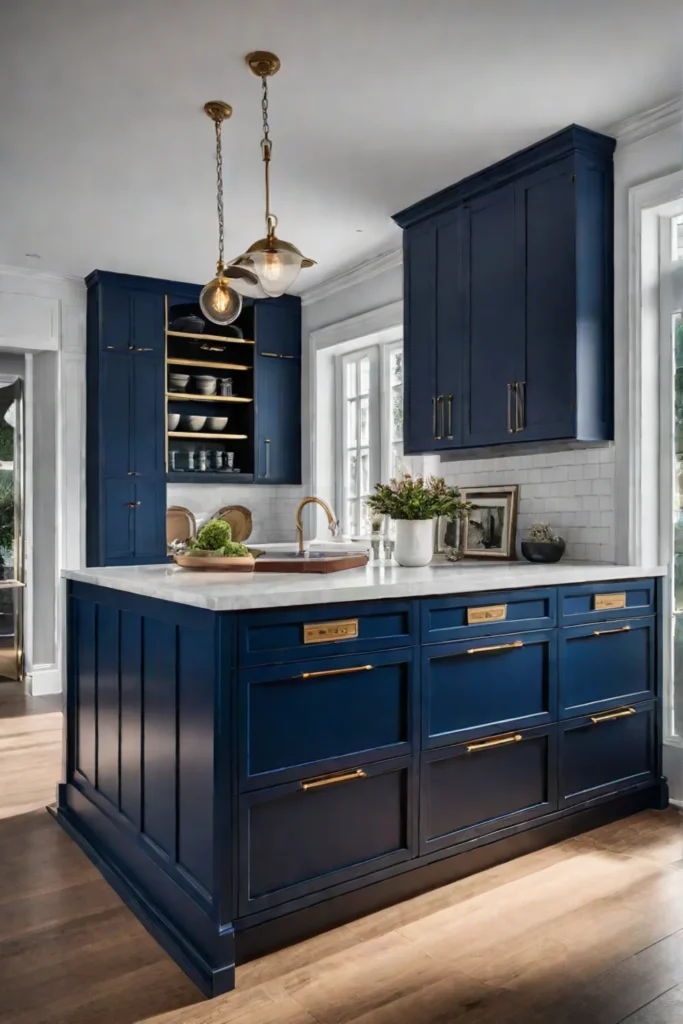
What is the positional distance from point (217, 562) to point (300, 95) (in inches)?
71.5

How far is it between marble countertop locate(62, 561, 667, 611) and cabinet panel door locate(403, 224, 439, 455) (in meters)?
0.90

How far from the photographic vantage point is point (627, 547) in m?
3.48

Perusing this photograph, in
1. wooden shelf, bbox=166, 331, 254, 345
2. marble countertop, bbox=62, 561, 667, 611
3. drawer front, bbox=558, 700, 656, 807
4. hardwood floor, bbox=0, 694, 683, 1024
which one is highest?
wooden shelf, bbox=166, 331, 254, 345

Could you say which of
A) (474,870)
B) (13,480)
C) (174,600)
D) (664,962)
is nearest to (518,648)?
(474,870)

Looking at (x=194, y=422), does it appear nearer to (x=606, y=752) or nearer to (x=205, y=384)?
(x=205, y=384)

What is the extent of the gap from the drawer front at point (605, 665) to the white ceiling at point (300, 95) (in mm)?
2074

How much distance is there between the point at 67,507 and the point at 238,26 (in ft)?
11.9

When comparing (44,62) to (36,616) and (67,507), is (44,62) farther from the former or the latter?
(36,616)

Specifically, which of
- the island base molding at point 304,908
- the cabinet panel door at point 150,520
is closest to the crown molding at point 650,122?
the island base molding at point 304,908

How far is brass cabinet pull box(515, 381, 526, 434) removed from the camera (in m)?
3.60

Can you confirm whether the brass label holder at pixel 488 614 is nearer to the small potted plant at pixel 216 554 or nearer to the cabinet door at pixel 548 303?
the small potted plant at pixel 216 554

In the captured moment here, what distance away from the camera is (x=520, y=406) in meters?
3.62

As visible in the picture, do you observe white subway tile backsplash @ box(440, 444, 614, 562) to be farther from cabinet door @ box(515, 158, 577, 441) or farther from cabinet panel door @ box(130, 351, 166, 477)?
cabinet panel door @ box(130, 351, 166, 477)

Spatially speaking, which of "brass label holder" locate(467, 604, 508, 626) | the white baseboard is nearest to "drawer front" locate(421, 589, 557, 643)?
"brass label holder" locate(467, 604, 508, 626)
